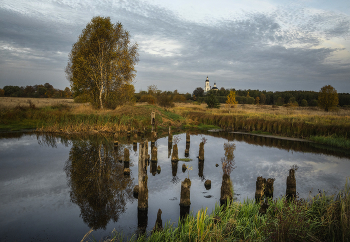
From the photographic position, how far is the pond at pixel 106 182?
19.1ft

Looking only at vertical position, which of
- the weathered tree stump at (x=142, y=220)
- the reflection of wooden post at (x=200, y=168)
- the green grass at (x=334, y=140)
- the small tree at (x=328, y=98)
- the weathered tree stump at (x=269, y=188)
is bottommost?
the weathered tree stump at (x=142, y=220)

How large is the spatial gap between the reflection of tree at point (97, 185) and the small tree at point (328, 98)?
152 ft

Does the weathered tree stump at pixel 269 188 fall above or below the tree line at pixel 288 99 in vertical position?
below

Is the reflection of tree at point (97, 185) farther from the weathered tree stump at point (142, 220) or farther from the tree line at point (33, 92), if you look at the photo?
the tree line at point (33, 92)

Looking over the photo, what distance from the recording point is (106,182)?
27.7 ft

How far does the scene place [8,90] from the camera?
2630 inches

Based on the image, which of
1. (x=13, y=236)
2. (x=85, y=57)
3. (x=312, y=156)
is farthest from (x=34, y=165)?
(x=85, y=57)

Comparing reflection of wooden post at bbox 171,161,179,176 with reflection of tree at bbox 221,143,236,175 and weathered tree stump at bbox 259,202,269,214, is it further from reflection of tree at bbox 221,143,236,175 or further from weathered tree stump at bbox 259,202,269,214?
weathered tree stump at bbox 259,202,269,214

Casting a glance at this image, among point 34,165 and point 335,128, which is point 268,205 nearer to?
point 34,165

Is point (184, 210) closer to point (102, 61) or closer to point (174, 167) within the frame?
point (174, 167)

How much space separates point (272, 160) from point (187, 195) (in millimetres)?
8366

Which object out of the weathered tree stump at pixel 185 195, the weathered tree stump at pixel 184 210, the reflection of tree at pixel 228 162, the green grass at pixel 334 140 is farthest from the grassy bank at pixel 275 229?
the green grass at pixel 334 140

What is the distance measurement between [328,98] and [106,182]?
4870 cm

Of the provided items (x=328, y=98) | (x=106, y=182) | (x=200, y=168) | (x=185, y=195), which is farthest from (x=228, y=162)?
(x=328, y=98)
